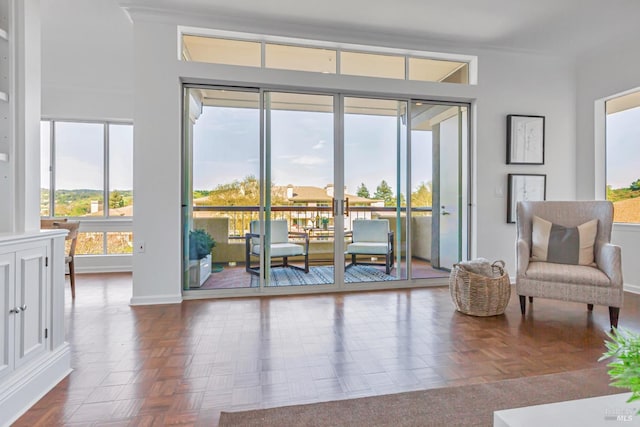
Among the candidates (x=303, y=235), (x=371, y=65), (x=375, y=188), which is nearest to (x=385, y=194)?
(x=375, y=188)

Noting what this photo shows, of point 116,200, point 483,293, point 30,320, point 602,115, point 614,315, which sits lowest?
point 614,315

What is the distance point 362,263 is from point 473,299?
150cm

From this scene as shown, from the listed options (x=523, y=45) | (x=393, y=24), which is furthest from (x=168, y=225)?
(x=523, y=45)

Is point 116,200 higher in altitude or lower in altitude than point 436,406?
higher

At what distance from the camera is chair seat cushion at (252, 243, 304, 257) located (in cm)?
388

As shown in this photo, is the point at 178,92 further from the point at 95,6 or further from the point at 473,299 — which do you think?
the point at 473,299

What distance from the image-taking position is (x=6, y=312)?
1.62 metres

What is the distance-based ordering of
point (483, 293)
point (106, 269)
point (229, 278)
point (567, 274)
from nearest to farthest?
1. point (567, 274)
2. point (483, 293)
3. point (229, 278)
4. point (106, 269)

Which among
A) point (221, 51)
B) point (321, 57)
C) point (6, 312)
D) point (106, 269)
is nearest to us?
point (6, 312)

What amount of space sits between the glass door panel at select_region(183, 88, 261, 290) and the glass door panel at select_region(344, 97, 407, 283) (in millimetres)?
1111

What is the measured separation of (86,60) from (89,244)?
269 centimetres

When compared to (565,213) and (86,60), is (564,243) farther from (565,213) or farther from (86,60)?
(86,60)

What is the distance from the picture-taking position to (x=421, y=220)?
4.31 metres

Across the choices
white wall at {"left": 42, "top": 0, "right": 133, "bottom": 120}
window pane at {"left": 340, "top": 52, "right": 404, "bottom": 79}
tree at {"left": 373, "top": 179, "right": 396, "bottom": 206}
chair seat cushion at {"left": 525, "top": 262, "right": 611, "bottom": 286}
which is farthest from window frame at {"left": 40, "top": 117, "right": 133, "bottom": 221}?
chair seat cushion at {"left": 525, "top": 262, "right": 611, "bottom": 286}
